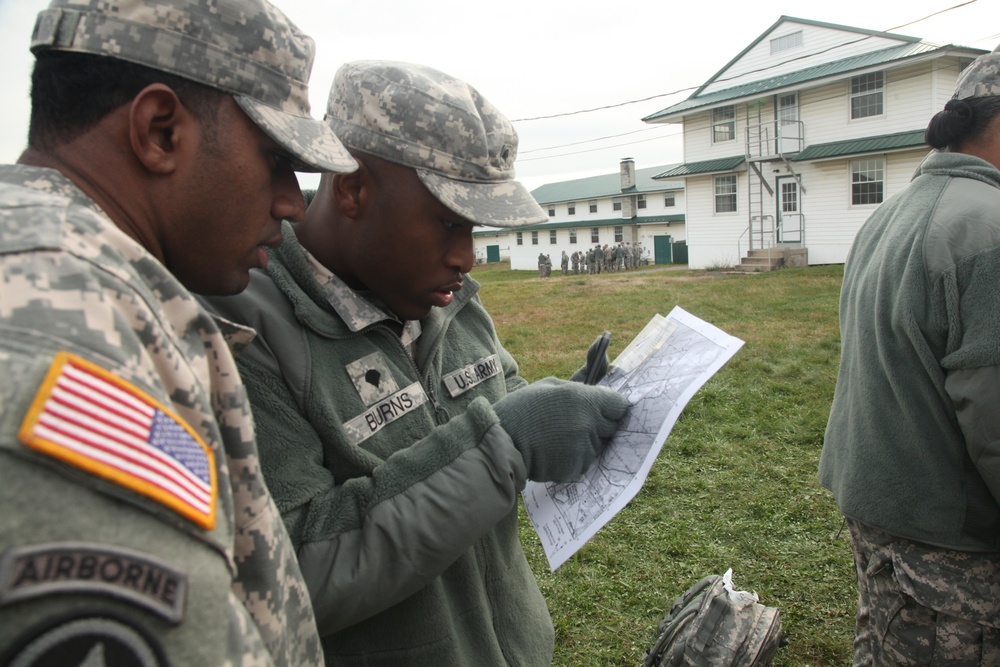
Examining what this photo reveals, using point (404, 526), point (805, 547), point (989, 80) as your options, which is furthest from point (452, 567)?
point (805, 547)

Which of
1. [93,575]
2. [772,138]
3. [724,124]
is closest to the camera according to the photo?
[93,575]

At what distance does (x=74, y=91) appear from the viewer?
915mm

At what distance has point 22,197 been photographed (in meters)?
0.71

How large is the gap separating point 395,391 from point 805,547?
347 centimetres

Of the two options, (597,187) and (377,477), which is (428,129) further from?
(597,187)

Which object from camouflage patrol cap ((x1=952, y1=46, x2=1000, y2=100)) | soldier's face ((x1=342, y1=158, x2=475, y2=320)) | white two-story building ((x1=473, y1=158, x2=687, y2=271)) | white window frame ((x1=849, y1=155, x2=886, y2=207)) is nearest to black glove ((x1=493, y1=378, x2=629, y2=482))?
soldier's face ((x1=342, y1=158, x2=475, y2=320))

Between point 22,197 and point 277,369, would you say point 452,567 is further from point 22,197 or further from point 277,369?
point 22,197

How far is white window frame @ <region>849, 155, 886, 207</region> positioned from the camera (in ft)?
66.7

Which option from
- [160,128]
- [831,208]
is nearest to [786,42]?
[831,208]

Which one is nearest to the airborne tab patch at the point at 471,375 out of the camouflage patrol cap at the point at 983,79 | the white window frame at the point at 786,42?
the camouflage patrol cap at the point at 983,79

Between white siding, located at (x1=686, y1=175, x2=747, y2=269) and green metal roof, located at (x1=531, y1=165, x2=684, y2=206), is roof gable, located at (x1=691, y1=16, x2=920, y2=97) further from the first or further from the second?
green metal roof, located at (x1=531, y1=165, x2=684, y2=206)

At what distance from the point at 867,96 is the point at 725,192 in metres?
5.29

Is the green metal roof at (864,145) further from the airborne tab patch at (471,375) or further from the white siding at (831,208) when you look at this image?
the airborne tab patch at (471,375)

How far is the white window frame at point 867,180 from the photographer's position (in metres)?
20.3
